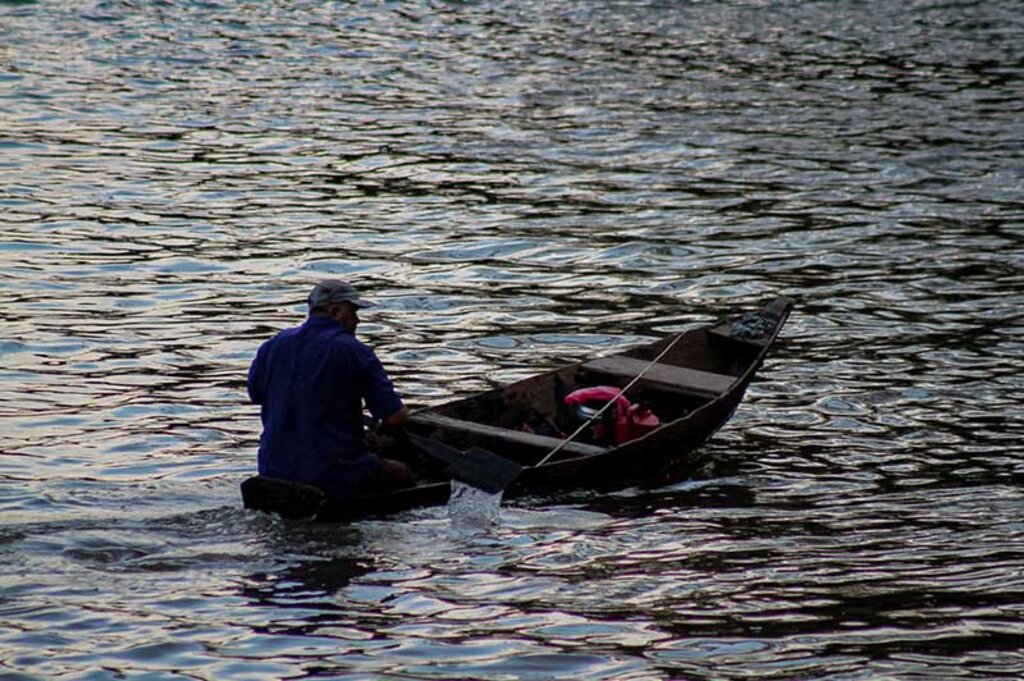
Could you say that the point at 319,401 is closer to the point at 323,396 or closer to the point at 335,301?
the point at 323,396

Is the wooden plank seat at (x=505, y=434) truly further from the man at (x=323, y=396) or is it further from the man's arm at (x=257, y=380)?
the man's arm at (x=257, y=380)

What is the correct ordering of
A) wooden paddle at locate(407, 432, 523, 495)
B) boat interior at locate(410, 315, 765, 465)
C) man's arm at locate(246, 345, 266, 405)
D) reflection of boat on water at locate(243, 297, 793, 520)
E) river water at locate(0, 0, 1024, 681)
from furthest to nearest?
boat interior at locate(410, 315, 765, 465)
reflection of boat on water at locate(243, 297, 793, 520)
man's arm at locate(246, 345, 266, 405)
wooden paddle at locate(407, 432, 523, 495)
river water at locate(0, 0, 1024, 681)

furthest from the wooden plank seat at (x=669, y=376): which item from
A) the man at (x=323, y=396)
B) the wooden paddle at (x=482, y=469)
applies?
the man at (x=323, y=396)

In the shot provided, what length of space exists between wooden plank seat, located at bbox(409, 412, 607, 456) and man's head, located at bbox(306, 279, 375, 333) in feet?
5.09

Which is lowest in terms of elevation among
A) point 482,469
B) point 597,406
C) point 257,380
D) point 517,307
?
point 517,307


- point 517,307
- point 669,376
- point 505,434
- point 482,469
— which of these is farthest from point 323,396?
point 517,307

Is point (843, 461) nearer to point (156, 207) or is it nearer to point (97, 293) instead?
point (97, 293)

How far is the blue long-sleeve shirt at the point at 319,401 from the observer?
1168 centimetres

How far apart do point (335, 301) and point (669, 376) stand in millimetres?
3884

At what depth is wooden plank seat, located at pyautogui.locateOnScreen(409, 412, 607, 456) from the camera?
1291 centimetres

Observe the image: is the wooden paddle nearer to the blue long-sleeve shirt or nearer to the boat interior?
the blue long-sleeve shirt

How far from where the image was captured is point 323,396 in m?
11.7

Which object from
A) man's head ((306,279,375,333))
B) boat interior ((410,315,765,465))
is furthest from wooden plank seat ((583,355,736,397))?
man's head ((306,279,375,333))

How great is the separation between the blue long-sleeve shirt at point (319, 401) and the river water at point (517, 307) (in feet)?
1.50
